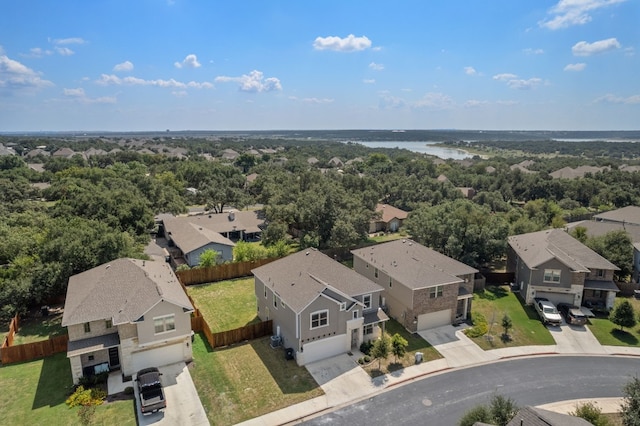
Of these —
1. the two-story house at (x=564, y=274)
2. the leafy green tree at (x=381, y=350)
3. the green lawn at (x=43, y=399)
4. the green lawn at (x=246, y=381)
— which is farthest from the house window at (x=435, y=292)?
the green lawn at (x=43, y=399)

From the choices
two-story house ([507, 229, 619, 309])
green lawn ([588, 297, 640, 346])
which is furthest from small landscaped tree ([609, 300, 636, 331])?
two-story house ([507, 229, 619, 309])

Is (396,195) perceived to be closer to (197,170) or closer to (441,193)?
(441,193)

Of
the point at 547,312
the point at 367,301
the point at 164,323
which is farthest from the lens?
the point at 547,312

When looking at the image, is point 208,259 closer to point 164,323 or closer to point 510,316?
point 164,323

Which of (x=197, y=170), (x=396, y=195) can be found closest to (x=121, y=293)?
(x=396, y=195)

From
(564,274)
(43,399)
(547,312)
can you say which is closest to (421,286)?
(547,312)
